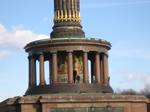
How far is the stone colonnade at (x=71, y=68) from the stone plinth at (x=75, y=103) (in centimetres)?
356

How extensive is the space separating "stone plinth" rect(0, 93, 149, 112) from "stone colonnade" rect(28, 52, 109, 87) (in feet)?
11.7

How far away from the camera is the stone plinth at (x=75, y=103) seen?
151 feet

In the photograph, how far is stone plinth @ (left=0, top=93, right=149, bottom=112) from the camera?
4594 cm

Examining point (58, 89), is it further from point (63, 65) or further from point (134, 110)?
point (134, 110)

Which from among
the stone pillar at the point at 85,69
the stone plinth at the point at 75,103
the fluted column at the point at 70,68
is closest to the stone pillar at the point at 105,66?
the stone pillar at the point at 85,69

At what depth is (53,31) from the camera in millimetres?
51562

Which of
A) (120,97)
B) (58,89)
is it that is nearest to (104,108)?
(120,97)

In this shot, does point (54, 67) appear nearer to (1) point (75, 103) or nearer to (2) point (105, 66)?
(2) point (105, 66)

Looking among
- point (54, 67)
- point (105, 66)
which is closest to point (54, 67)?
point (54, 67)

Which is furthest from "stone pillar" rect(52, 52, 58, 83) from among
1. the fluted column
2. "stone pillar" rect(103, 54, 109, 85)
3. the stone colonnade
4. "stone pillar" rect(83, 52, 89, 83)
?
"stone pillar" rect(103, 54, 109, 85)

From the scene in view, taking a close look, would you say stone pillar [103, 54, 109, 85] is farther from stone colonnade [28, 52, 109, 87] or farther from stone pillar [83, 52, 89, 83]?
stone pillar [83, 52, 89, 83]

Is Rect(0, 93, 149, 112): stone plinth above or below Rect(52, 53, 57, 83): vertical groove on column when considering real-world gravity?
below

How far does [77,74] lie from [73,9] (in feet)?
18.7

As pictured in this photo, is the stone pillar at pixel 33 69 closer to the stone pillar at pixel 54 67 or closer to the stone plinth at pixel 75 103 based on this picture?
the stone pillar at pixel 54 67
